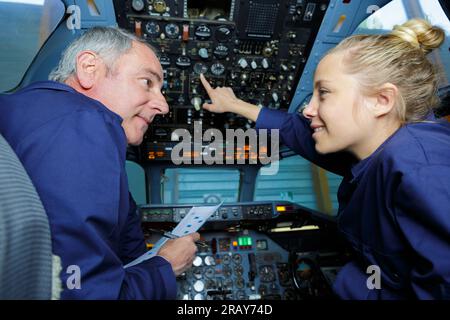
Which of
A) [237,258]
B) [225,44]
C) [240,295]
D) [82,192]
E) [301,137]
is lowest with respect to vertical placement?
[240,295]

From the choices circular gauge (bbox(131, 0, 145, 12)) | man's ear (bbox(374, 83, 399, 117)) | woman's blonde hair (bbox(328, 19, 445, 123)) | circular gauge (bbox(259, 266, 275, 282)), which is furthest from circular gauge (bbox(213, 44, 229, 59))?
circular gauge (bbox(259, 266, 275, 282))

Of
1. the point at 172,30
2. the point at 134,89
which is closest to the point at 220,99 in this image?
the point at 172,30

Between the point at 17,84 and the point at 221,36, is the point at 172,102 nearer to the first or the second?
the point at 221,36

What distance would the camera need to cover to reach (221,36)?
1.75m

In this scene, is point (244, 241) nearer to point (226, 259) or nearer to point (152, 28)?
point (226, 259)

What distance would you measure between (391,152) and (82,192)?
3.10 ft

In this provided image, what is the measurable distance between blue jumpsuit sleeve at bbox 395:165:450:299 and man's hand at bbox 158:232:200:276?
93 cm

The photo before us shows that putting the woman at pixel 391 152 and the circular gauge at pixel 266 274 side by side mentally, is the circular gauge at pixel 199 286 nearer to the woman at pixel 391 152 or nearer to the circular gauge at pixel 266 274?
the circular gauge at pixel 266 274

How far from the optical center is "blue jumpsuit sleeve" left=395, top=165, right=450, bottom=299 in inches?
31.7

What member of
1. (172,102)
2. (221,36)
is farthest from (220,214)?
(221,36)

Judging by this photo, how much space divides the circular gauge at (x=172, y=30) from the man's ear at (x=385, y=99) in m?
1.15

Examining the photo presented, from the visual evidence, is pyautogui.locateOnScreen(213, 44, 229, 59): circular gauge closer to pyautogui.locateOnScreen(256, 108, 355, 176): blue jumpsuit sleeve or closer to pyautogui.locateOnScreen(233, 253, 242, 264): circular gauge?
pyautogui.locateOnScreen(256, 108, 355, 176): blue jumpsuit sleeve

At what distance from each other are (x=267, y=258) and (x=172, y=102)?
4.56 feet

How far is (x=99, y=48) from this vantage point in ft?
4.17
